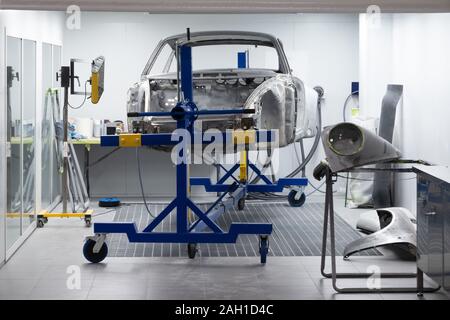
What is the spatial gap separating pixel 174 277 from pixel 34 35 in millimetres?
3261

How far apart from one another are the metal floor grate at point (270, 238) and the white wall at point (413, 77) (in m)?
1.05

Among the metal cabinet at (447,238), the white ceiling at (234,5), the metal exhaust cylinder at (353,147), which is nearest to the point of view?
the metal cabinet at (447,238)

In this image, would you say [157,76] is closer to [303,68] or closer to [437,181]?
[303,68]

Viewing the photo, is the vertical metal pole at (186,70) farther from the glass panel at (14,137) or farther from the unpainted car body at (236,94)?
the glass panel at (14,137)

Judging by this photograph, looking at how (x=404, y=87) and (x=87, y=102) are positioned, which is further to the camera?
(x=87, y=102)

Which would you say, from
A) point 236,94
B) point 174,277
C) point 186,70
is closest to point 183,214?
point 174,277

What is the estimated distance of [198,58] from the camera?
406 inches

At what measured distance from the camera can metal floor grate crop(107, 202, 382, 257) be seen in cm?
696

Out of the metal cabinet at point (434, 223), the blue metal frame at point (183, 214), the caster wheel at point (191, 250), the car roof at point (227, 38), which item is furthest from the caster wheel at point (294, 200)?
the metal cabinet at point (434, 223)

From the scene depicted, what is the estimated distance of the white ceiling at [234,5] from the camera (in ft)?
17.3

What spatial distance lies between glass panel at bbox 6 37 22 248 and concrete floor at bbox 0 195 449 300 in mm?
279

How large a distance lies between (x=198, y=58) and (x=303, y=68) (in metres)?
1.39
